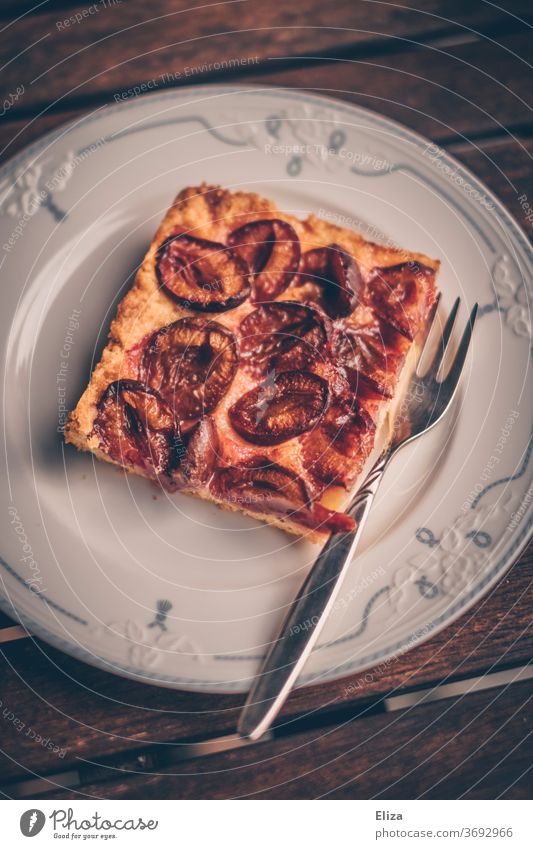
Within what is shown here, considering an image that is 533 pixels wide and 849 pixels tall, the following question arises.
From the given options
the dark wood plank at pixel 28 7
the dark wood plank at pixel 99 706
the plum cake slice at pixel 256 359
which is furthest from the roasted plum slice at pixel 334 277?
the dark wood plank at pixel 28 7

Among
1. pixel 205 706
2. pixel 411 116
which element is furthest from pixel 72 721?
pixel 411 116

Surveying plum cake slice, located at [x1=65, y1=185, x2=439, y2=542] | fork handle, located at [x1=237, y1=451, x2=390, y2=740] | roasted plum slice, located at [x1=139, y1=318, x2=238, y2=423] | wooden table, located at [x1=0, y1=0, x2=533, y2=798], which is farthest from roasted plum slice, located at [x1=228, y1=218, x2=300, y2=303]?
wooden table, located at [x1=0, y1=0, x2=533, y2=798]

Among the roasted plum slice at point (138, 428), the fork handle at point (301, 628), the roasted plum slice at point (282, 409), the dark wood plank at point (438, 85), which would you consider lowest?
the fork handle at point (301, 628)

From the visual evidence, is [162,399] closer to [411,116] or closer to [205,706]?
[205,706]

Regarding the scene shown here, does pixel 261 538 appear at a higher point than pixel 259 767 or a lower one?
higher

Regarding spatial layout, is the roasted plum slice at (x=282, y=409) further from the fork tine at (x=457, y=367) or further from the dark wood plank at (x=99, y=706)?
the dark wood plank at (x=99, y=706)

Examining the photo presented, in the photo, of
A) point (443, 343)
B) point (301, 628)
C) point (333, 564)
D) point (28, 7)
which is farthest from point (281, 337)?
point (28, 7)
